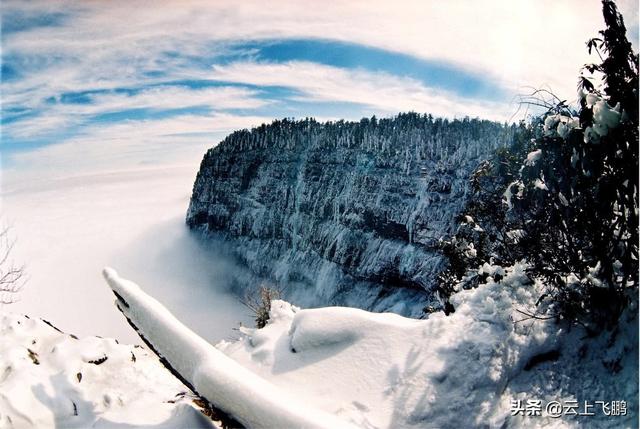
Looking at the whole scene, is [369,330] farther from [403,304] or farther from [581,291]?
[403,304]

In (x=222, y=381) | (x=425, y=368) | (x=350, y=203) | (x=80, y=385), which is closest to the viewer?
(x=222, y=381)

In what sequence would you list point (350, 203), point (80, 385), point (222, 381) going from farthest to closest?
point (350, 203)
point (80, 385)
point (222, 381)

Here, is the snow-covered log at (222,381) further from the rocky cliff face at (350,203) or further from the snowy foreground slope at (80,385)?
the rocky cliff face at (350,203)

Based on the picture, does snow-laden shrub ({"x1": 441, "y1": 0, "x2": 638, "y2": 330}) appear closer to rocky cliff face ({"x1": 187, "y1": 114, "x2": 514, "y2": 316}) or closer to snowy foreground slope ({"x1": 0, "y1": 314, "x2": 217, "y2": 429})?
snowy foreground slope ({"x1": 0, "y1": 314, "x2": 217, "y2": 429})

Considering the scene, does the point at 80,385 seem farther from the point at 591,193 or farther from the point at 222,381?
the point at 591,193

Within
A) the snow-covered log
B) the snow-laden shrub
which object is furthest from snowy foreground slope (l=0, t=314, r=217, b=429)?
the snow-laden shrub

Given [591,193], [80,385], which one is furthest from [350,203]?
[80,385]

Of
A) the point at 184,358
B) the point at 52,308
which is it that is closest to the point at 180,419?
the point at 184,358
